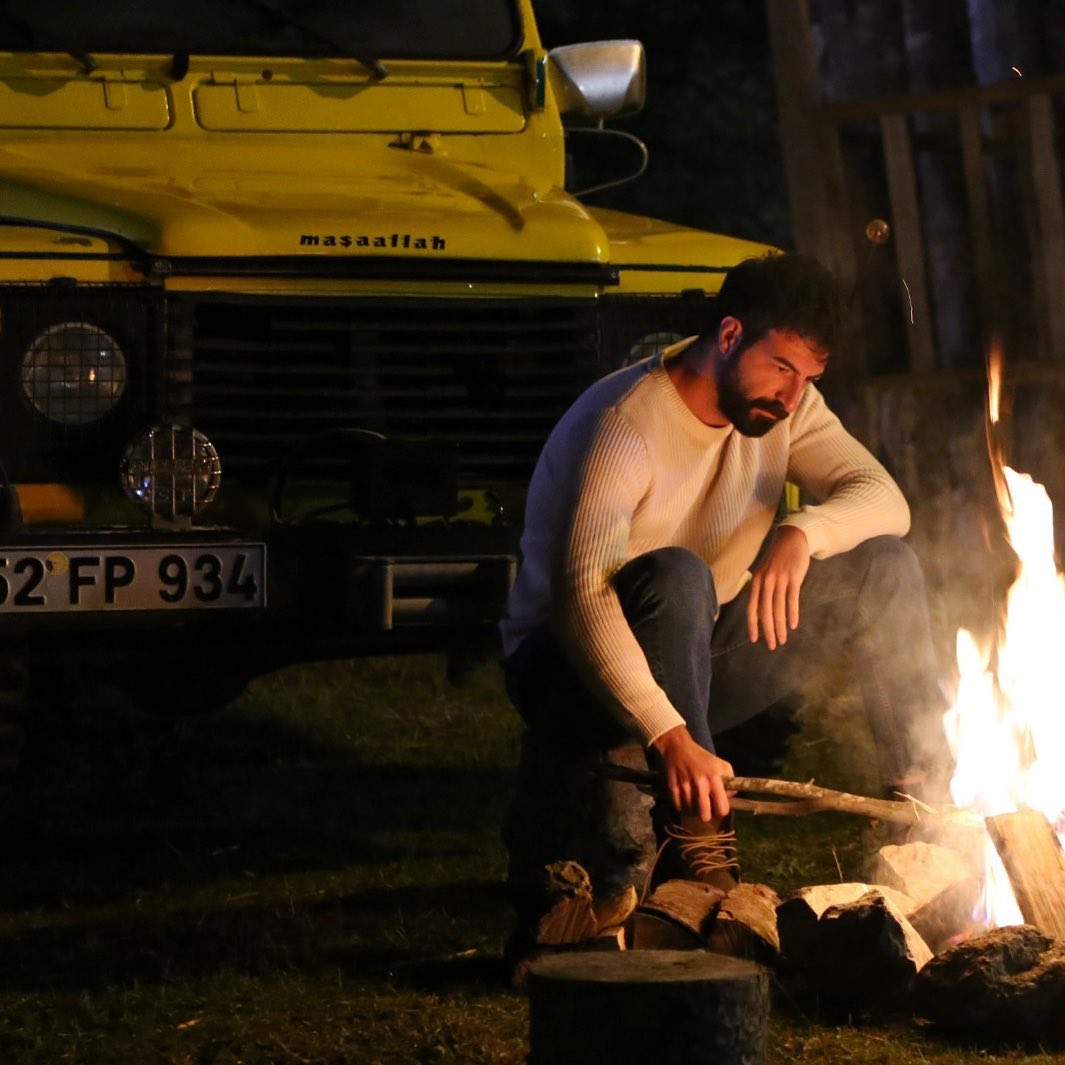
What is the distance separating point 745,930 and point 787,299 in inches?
46.2

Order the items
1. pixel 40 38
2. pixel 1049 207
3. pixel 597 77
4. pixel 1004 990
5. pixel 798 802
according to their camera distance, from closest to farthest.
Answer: pixel 1004 990, pixel 798 802, pixel 40 38, pixel 597 77, pixel 1049 207

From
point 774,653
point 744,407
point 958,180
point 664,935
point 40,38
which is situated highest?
point 958,180

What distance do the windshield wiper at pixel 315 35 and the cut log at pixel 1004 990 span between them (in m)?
3.37

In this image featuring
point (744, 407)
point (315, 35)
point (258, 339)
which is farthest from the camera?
point (315, 35)

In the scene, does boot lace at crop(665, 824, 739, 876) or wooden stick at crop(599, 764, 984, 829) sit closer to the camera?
wooden stick at crop(599, 764, 984, 829)

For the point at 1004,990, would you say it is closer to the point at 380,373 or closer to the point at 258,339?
the point at 380,373

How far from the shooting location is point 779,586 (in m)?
4.38

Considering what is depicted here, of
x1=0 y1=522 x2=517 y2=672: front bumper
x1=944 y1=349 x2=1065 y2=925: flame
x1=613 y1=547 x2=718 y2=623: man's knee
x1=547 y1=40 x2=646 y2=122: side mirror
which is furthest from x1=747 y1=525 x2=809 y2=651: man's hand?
x1=547 y1=40 x2=646 y2=122: side mirror

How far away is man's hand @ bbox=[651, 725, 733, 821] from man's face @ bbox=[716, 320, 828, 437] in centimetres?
72

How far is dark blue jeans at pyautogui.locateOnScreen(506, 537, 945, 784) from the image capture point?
13.7ft

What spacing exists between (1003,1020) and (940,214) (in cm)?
560

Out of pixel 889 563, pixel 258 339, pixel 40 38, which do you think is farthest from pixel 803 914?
pixel 40 38

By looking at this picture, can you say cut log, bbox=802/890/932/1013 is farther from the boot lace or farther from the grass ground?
the boot lace

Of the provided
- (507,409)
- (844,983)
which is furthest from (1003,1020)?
(507,409)
